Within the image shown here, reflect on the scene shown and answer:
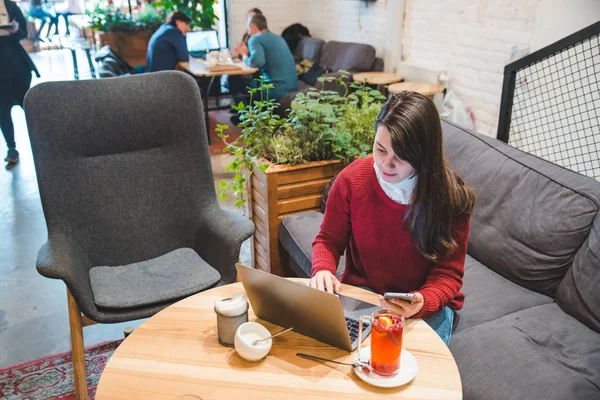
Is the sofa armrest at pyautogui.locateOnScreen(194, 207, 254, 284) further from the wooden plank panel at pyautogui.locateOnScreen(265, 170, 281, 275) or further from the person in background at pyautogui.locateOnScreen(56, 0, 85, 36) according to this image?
the person in background at pyautogui.locateOnScreen(56, 0, 85, 36)

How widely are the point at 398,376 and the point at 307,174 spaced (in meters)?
A: 1.46

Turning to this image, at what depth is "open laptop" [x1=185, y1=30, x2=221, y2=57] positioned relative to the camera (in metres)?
6.09

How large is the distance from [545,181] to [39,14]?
26.0 ft

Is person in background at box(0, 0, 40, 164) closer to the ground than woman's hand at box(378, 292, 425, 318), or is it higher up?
higher up

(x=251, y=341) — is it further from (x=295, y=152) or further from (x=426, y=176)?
(x=295, y=152)

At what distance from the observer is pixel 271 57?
16.6 feet

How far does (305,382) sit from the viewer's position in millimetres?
1263

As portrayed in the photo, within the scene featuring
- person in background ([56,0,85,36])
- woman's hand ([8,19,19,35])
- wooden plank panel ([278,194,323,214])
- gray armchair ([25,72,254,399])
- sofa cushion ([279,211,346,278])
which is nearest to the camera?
gray armchair ([25,72,254,399])

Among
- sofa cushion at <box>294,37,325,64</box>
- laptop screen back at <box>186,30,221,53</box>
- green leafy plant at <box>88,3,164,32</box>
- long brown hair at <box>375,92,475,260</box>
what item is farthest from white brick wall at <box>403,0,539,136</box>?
green leafy plant at <box>88,3,164,32</box>

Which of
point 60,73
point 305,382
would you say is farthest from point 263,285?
point 60,73

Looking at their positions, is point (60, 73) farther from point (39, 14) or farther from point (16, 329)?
point (16, 329)

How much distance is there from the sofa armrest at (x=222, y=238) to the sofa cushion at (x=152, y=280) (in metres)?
0.03

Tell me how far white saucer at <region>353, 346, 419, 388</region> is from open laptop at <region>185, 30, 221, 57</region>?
532cm

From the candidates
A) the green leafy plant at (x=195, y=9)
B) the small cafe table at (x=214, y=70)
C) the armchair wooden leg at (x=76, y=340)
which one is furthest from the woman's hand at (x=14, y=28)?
the armchair wooden leg at (x=76, y=340)
